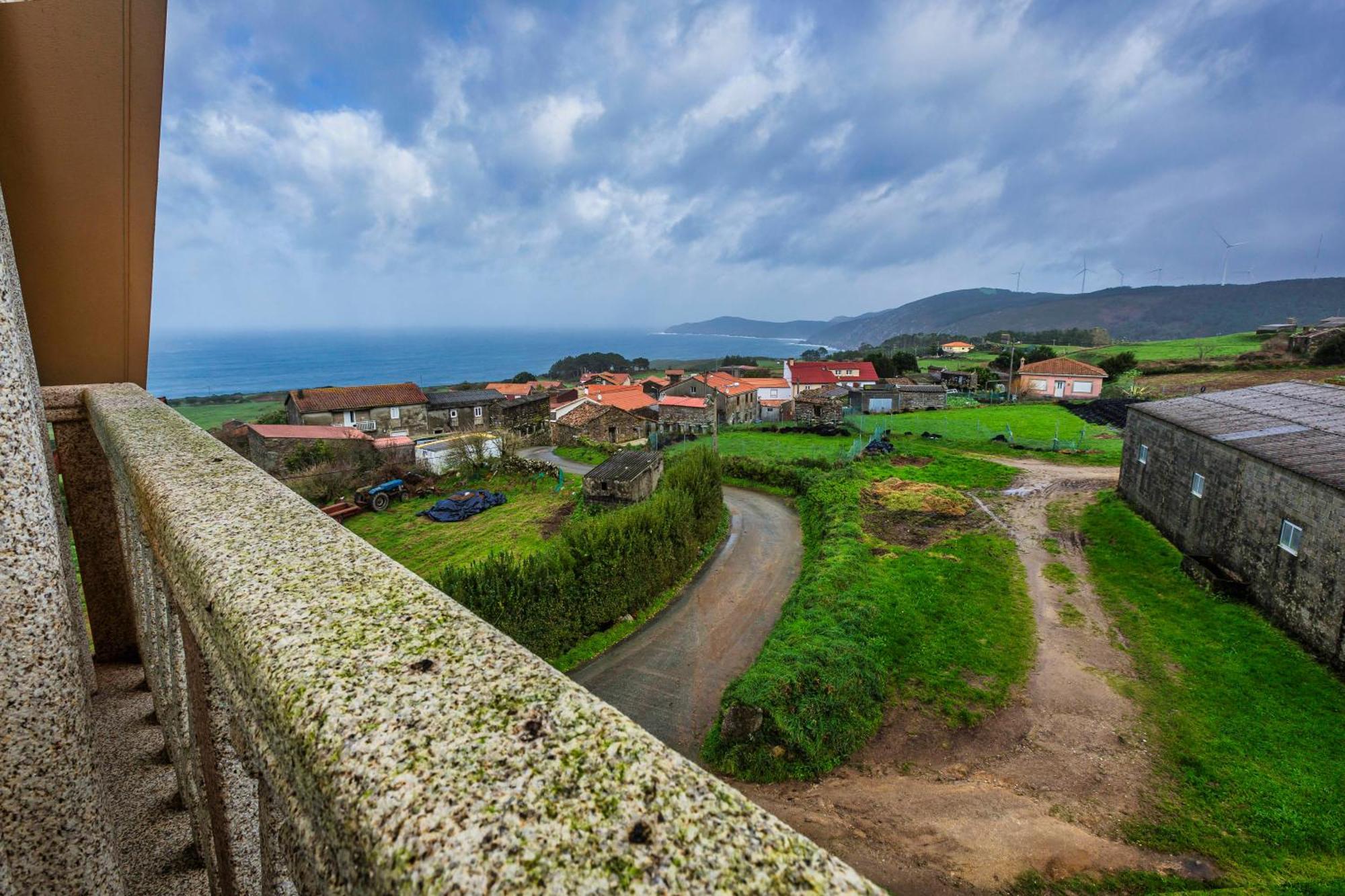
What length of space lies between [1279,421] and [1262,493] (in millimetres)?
3459

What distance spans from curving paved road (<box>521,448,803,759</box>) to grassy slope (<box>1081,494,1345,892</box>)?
7.30 metres

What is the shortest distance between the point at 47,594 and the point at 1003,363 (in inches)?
3250

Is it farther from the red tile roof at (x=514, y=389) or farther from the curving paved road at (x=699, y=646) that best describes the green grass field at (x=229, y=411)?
the curving paved road at (x=699, y=646)

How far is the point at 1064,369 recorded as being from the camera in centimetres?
5562

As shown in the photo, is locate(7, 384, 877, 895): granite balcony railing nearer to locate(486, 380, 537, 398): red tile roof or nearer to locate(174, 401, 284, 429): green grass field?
locate(486, 380, 537, 398): red tile roof

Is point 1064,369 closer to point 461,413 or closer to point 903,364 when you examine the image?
point 903,364

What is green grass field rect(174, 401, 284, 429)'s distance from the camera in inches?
2488

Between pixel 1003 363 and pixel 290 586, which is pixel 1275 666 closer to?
pixel 290 586

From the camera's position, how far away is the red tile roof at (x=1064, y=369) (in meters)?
54.6

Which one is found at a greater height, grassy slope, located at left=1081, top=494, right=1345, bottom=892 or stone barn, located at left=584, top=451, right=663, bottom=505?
stone barn, located at left=584, top=451, right=663, bottom=505

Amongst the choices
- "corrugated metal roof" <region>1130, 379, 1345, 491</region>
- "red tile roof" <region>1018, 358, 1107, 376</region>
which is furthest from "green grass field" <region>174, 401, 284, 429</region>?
"red tile roof" <region>1018, 358, 1107, 376</region>

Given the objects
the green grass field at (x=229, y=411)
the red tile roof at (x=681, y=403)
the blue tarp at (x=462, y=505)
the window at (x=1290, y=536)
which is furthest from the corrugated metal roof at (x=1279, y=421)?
the green grass field at (x=229, y=411)

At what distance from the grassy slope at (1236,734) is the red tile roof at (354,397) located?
153 feet

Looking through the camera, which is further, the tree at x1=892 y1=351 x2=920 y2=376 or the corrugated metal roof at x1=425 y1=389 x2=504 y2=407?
the tree at x1=892 y1=351 x2=920 y2=376
